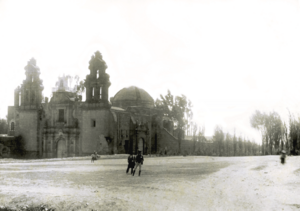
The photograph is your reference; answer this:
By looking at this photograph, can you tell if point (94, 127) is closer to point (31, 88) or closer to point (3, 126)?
point (31, 88)

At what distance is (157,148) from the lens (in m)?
44.8

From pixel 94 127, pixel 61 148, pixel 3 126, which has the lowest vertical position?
pixel 61 148

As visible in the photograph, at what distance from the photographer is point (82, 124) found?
4091 cm

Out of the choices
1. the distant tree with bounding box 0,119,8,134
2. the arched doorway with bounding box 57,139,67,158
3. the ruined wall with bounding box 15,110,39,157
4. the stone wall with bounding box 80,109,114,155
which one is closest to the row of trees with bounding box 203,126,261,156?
the stone wall with bounding box 80,109,114,155

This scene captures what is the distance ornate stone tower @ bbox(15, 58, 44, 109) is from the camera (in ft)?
145

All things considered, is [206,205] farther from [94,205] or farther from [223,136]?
[223,136]

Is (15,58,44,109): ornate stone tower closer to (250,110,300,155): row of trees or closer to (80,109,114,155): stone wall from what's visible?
(80,109,114,155): stone wall

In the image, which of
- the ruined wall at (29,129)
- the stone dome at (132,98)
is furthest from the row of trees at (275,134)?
the ruined wall at (29,129)

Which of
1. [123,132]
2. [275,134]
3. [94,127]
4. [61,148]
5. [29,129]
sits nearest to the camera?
[275,134]

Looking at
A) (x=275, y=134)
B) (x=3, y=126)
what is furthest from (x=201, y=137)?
(x=3, y=126)

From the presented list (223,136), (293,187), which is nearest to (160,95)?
(223,136)

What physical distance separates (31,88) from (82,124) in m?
8.64

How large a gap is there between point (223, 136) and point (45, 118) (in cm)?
2215

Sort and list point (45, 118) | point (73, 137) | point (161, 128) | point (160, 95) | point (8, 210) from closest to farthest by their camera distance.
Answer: point (8, 210) → point (73, 137) → point (45, 118) → point (161, 128) → point (160, 95)
